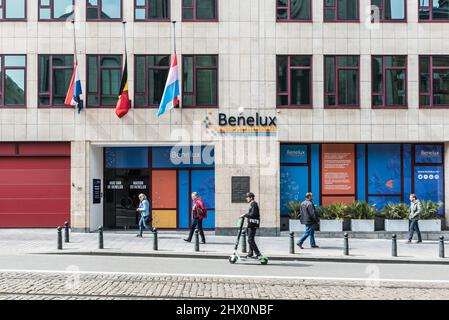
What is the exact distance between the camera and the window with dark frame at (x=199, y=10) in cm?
2564

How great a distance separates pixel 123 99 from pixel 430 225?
44.7 feet

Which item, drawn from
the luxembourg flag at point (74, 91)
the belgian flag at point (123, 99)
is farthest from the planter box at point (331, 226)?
the luxembourg flag at point (74, 91)

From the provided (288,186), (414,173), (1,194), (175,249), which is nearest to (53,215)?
(1,194)

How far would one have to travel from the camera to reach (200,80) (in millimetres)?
25672

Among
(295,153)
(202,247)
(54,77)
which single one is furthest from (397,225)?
(54,77)

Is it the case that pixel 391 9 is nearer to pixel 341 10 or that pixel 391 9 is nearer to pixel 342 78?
pixel 341 10

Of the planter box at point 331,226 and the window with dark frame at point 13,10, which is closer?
the planter box at point 331,226

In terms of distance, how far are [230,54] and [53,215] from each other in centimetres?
1021

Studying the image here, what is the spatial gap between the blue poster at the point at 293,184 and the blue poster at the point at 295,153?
1.00 feet

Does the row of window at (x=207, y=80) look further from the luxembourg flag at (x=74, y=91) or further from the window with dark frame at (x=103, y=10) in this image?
the window with dark frame at (x=103, y=10)

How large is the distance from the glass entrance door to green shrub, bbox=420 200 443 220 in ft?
38.9

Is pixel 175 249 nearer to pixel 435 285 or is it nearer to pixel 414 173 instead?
pixel 435 285

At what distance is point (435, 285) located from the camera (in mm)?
13500

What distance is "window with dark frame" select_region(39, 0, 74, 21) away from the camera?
84.0 feet
